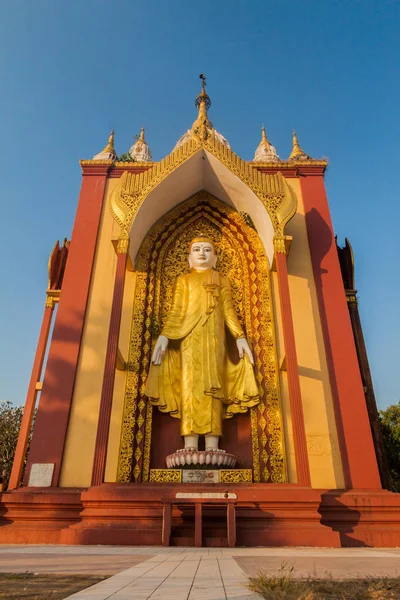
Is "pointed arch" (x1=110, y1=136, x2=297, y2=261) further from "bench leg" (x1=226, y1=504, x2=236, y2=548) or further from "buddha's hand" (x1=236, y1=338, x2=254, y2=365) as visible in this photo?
"bench leg" (x1=226, y1=504, x2=236, y2=548)

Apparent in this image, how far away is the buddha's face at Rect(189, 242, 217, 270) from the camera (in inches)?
303

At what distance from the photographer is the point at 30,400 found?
6930mm

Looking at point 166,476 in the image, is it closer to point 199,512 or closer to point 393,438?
point 199,512

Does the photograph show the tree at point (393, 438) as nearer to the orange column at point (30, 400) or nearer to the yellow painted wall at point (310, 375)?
the yellow painted wall at point (310, 375)

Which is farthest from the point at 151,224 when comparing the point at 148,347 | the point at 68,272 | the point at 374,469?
the point at 374,469

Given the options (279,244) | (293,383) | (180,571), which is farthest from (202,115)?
(180,571)

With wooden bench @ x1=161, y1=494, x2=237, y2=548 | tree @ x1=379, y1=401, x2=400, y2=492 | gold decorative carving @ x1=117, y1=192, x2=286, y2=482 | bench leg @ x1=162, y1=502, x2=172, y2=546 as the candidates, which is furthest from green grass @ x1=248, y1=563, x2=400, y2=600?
tree @ x1=379, y1=401, x2=400, y2=492

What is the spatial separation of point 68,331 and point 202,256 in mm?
2557

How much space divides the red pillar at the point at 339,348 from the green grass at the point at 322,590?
403 centimetres

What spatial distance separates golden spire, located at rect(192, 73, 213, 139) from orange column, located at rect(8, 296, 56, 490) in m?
3.87

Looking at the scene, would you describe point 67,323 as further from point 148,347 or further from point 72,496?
point 72,496

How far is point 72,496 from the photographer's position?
5.39m

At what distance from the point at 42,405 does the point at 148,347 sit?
5.89 ft

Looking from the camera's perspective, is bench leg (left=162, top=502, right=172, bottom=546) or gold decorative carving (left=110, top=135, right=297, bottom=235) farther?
gold decorative carving (left=110, top=135, right=297, bottom=235)
